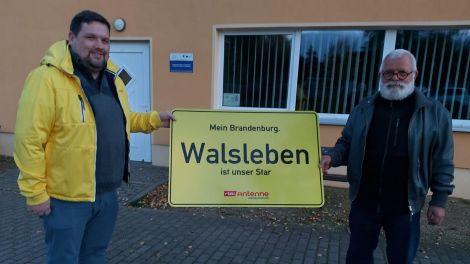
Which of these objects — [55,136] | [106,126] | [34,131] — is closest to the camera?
[34,131]

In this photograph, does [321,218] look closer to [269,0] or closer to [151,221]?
[151,221]

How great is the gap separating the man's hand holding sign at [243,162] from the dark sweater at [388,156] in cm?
40

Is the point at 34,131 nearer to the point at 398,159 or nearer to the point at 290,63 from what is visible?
the point at 398,159

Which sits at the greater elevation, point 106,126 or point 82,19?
point 82,19

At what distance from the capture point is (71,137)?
199 centimetres

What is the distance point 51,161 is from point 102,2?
526 cm

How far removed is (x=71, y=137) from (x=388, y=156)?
6.63ft

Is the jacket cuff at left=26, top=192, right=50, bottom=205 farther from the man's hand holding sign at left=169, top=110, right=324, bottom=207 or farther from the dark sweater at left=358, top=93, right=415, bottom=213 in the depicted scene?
the dark sweater at left=358, top=93, right=415, bottom=213

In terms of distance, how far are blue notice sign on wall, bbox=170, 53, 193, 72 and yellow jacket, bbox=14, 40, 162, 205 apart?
13.6 ft

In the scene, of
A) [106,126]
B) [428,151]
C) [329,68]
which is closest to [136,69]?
[329,68]

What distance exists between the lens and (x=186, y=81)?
20.4ft

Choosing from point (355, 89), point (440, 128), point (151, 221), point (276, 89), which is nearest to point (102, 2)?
point (276, 89)

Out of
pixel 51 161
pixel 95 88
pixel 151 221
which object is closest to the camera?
pixel 51 161

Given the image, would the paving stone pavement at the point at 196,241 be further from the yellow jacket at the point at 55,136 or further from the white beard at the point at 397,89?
the white beard at the point at 397,89
